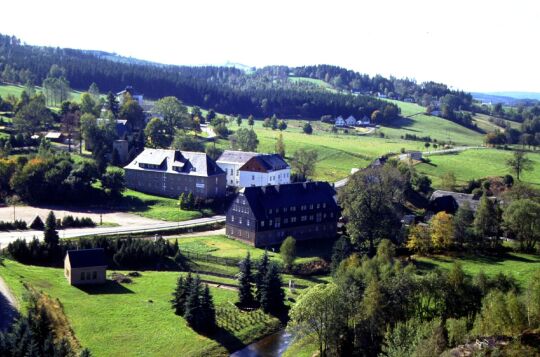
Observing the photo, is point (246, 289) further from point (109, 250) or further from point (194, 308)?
point (109, 250)

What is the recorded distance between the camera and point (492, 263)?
70.2 m

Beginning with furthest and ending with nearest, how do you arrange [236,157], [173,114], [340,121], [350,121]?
[350,121] → [340,121] → [173,114] → [236,157]

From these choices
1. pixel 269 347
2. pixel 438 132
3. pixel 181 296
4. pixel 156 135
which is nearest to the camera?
pixel 269 347

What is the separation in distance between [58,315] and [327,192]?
42.8 m

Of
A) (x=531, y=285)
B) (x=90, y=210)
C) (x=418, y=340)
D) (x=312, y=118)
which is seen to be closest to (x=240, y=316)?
(x=418, y=340)

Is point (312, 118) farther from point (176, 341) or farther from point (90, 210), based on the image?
point (176, 341)

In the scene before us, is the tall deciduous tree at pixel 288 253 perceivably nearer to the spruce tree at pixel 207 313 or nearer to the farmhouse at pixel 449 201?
the spruce tree at pixel 207 313

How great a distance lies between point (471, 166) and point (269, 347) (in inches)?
3283

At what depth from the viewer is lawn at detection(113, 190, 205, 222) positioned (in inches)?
3393

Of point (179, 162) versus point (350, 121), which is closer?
point (179, 162)

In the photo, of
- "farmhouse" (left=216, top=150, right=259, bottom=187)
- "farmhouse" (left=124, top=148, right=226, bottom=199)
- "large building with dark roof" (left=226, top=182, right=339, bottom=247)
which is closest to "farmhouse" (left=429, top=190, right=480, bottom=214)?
"large building with dark roof" (left=226, top=182, right=339, bottom=247)

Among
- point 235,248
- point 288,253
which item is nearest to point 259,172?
point 235,248

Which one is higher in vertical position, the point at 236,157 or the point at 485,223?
the point at 236,157

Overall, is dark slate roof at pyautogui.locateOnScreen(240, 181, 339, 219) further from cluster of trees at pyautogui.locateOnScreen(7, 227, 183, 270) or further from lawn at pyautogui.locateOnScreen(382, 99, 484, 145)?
lawn at pyautogui.locateOnScreen(382, 99, 484, 145)
